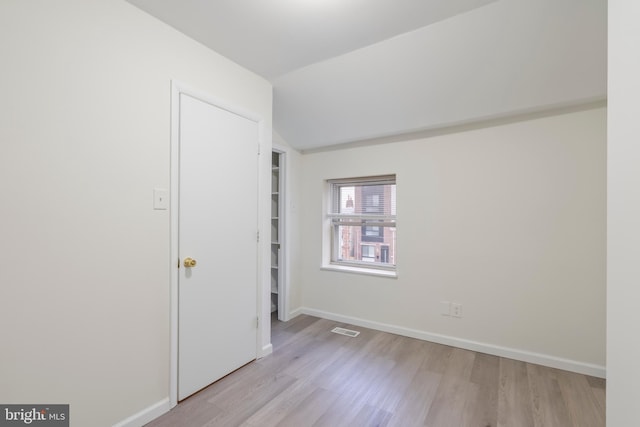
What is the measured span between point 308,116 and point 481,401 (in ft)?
9.15

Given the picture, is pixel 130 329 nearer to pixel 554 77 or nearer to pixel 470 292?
pixel 470 292

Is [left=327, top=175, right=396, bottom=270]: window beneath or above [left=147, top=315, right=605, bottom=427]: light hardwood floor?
above

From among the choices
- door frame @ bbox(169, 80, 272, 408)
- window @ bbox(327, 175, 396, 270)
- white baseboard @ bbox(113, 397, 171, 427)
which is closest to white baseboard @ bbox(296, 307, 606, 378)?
window @ bbox(327, 175, 396, 270)

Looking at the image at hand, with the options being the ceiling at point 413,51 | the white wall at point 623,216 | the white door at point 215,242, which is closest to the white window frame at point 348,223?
the ceiling at point 413,51

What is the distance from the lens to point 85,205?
1441 millimetres

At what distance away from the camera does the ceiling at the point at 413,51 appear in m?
1.65

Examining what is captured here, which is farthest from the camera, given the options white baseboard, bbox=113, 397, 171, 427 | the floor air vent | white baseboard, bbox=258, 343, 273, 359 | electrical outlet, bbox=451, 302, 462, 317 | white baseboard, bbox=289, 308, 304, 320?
white baseboard, bbox=289, 308, 304, 320

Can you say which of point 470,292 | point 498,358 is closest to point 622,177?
point 470,292

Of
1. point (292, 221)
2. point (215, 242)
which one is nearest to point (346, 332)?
point (292, 221)

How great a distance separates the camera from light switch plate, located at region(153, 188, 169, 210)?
67.8 inches

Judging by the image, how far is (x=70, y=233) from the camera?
4.57 ft

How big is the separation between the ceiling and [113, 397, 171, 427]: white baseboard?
7.78 feet

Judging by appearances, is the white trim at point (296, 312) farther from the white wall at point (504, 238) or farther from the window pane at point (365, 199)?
the window pane at point (365, 199)

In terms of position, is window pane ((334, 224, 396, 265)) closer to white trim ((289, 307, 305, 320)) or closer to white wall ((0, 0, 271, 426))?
white trim ((289, 307, 305, 320))
